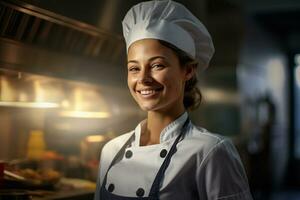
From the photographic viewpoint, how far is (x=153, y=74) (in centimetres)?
145

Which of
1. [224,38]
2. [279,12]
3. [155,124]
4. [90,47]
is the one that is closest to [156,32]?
[155,124]

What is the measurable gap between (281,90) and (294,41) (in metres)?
0.91

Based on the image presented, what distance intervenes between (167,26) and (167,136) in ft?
1.13

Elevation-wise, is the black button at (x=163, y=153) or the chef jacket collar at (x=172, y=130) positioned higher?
the chef jacket collar at (x=172, y=130)

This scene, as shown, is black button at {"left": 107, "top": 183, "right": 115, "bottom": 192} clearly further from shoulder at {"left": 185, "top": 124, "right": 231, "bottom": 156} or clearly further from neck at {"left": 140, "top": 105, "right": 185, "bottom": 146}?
shoulder at {"left": 185, "top": 124, "right": 231, "bottom": 156}

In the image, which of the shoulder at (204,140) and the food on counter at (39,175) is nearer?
the shoulder at (204,140)

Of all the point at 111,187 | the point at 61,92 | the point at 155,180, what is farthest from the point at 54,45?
the point at 155,180

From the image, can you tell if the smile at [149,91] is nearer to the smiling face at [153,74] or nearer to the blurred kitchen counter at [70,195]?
the smiling face at [153,74]

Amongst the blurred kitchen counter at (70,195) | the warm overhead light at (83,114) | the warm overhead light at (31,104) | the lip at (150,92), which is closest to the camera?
the lip at (150,92)

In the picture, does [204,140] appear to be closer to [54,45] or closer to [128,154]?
[128,154]

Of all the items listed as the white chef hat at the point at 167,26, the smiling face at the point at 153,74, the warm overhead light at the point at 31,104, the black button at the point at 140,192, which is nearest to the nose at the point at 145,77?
the smiling face at the point at 153,74

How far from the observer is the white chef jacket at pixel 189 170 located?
136 cm

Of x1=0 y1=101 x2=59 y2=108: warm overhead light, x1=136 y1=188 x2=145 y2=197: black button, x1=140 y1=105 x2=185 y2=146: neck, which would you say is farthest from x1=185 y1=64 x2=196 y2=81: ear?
x1=0 y1=101 x2=59 y2=108: warm overhead light

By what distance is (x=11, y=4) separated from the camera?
1.71 m
